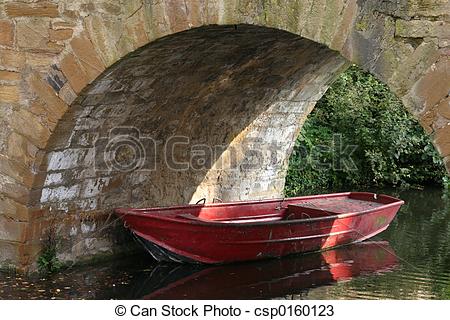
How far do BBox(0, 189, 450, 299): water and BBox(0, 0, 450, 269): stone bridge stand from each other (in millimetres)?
313

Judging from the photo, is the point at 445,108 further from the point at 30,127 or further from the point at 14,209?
the point at 14,209

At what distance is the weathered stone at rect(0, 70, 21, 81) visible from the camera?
7.12 metres

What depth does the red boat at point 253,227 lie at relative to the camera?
8.50m

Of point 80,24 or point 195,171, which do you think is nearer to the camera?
point 80,24

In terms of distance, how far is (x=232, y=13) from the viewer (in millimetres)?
6035

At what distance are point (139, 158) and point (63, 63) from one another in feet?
7.38

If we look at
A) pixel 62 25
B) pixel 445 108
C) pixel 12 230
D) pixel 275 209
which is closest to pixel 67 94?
pixel 62 25

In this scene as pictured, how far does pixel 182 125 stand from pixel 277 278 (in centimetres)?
204

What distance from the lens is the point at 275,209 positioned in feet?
33.2

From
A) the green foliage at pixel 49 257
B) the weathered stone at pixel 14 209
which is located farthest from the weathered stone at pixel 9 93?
the green foliage at pixel 49 257

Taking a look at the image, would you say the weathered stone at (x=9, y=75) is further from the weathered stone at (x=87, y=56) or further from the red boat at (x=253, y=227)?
the red boat at (x=253, y=227)

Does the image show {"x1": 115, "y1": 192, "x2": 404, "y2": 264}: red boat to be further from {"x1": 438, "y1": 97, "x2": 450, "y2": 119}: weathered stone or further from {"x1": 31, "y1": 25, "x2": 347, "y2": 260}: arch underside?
{"x1": 438, "y1": 97, "x2": 450, "y2": 119}: weathered stone

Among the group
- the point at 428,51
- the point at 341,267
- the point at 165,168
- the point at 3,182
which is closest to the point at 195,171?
the point at 165,168

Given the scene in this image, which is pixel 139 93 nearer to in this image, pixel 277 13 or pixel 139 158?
pixel 139 158
